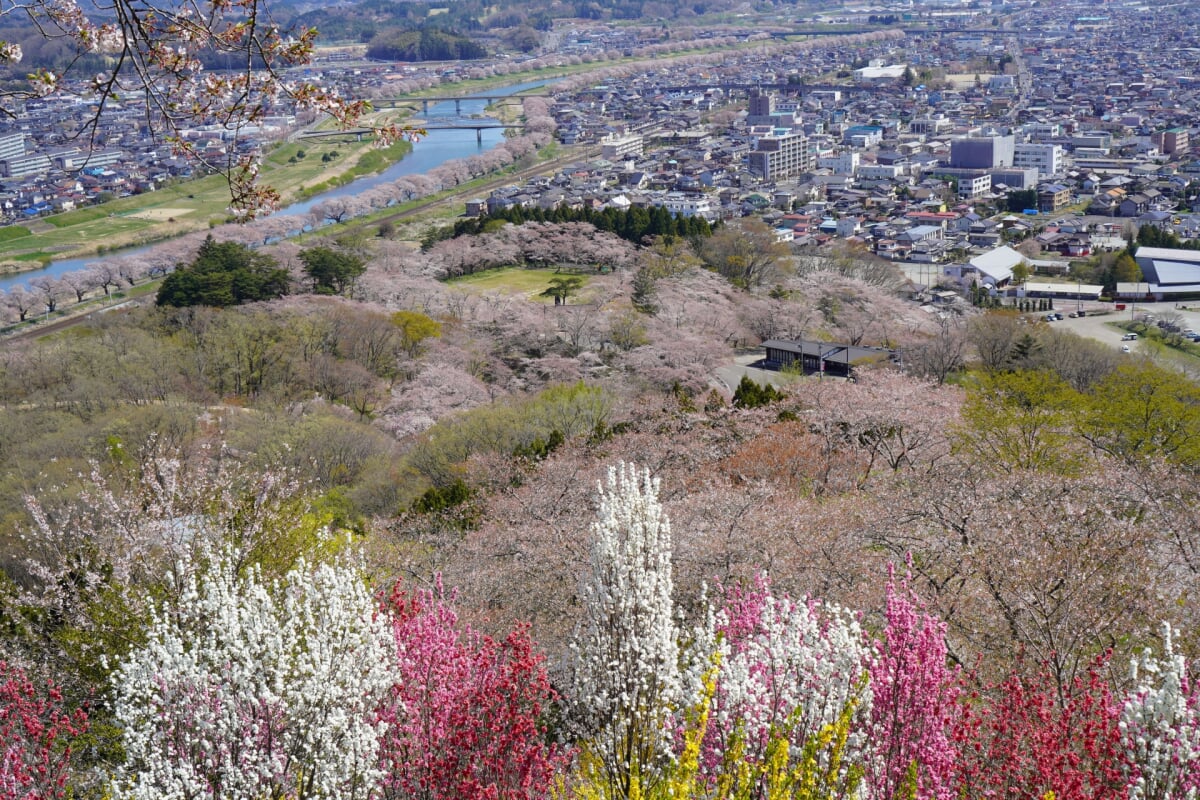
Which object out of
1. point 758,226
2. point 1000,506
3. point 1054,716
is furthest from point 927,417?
point 758,226

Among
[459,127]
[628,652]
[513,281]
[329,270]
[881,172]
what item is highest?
[628,652]

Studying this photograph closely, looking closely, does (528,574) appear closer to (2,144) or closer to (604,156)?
(604,156)

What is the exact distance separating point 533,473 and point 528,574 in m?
3.09

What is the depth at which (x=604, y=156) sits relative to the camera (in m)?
57.4

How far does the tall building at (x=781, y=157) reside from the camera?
53.3m

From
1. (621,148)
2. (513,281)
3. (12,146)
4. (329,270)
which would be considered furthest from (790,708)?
(12,146)

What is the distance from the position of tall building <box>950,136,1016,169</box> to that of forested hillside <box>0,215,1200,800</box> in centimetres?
3202

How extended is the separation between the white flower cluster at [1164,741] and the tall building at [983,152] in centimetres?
5038

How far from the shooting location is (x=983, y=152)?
167 ft

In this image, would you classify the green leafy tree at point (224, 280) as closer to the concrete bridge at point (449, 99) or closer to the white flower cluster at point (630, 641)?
the white flower cluster at point (630, 641)

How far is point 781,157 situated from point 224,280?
3617cm

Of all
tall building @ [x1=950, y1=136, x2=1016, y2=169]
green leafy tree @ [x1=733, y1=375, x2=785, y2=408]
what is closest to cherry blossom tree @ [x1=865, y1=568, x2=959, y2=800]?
green leafy tree @ [x1=733, y1=375, x2=785, y2=408]

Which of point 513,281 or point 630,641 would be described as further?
point 513,281

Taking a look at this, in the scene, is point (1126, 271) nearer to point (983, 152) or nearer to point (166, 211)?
point (983, 152)
